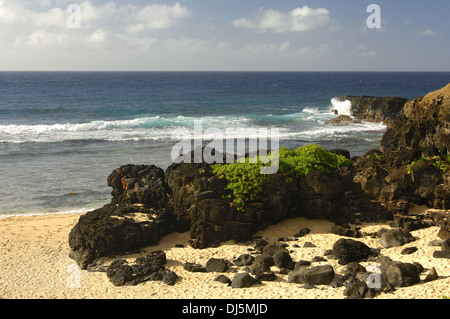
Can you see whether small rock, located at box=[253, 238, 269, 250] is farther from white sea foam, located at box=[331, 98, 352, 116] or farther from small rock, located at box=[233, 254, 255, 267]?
white sea foam, located at box=[331, 98, 352, 116]

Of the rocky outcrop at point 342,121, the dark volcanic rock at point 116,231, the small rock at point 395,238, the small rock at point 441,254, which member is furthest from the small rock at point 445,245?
the rocky outcrop at point 342,121

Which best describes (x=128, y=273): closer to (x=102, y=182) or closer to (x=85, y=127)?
(x=102, y=182)

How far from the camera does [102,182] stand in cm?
2280

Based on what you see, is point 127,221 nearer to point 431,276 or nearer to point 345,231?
point 345,231

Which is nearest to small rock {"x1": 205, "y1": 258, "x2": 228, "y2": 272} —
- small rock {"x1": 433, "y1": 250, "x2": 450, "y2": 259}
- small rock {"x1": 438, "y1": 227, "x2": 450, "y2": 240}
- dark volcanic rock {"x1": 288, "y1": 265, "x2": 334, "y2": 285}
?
dark volcanic rock {"x1": 288, "y1": 265, "x2": 334, "y2": 285}

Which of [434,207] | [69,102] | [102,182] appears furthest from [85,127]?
[434,207]

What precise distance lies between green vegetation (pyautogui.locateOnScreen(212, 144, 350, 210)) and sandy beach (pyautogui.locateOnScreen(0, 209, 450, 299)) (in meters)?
1.45

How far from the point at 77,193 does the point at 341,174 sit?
12.6 metres

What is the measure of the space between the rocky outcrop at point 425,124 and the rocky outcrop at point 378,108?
2749cm

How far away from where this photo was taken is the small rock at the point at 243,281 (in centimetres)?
1117

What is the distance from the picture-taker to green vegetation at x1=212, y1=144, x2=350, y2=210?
46.6 ft

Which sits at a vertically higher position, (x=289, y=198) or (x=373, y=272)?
(x=289, y=198)

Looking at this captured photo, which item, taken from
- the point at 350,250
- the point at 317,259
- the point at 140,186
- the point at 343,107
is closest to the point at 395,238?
the point at 350,250

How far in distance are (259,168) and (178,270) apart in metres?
4.29
